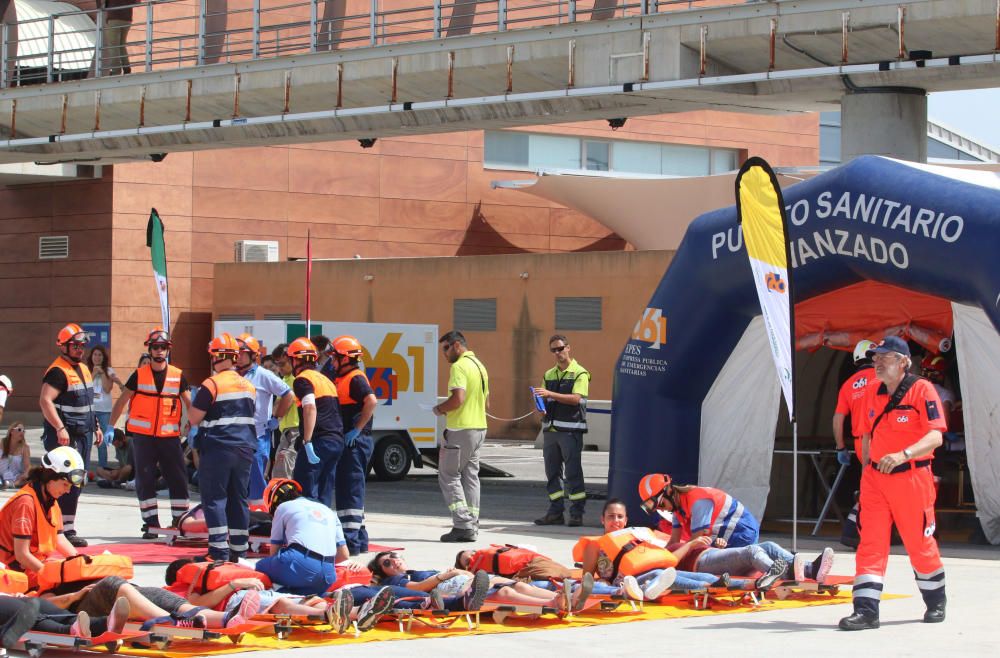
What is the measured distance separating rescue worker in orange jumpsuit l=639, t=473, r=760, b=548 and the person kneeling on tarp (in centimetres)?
215

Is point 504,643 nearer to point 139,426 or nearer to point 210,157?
point 139,426

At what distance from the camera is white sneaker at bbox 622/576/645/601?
9.93m

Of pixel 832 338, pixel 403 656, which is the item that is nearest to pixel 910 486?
pixel 403 656

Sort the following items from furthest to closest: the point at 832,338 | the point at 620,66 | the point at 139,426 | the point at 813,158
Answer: the point at 813,158, the point at 620,66, the point at 832,338, the point at 139,426

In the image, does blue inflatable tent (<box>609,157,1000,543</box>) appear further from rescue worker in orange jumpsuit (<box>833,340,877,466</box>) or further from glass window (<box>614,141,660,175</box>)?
glass window (<box>614,141,660,175</box>)

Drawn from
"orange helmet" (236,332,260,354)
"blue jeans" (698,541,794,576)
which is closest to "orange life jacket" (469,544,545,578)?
"blue jeans" (698,541,794,576)

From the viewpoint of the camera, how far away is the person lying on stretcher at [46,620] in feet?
26.8

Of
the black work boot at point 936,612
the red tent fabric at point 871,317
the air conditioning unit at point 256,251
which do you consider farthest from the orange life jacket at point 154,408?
the air conditioning unit at point 256,251

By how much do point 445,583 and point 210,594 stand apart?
140 centimetres

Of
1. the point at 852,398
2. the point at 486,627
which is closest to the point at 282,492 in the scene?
the point at 486,627

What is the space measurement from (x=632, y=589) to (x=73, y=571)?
11.0ft

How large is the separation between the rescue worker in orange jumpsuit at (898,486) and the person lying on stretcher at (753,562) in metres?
0.99

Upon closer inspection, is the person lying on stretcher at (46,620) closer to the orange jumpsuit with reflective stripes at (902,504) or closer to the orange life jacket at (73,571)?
the orange life jacket at (73,571)

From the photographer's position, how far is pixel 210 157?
121 ft
